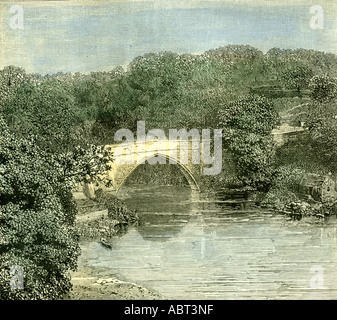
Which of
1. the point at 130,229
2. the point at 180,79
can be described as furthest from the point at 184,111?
the point at 130,229

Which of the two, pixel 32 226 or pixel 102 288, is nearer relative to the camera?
pixel 32 226

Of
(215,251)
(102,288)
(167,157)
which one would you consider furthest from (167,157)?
(102,288)

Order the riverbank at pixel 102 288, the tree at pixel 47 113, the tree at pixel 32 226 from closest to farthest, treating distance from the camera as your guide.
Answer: the tree at pixel 32 226
the riverbank at pixel 102 288
the tree at pixel 47 113

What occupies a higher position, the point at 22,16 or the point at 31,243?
the point at 22,16

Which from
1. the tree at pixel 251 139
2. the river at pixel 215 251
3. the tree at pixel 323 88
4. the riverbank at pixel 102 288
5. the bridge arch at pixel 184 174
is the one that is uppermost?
the tree at pixel 323 88

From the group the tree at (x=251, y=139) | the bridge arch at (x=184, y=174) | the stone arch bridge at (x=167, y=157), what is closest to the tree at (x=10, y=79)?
the stone arch bridge at (x=167, y=157)

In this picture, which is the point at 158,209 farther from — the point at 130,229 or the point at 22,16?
the point at 22,16

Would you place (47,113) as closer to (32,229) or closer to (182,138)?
(32,229)

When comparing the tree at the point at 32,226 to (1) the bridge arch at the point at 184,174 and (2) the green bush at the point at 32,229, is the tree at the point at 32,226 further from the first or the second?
(1) the bridge arch at the point at 184,174
